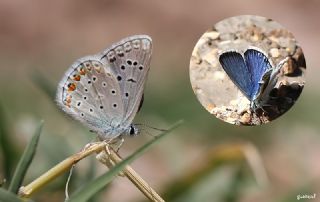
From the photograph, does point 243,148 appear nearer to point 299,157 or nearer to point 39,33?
point 299,157

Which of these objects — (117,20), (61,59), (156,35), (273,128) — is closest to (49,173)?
(273,128)

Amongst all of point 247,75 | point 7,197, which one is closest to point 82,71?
point 247,75

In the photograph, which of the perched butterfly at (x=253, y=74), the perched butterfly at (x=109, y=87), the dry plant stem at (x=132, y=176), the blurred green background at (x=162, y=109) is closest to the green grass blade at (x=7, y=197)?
the dry plant stem at (x=132, y=176)

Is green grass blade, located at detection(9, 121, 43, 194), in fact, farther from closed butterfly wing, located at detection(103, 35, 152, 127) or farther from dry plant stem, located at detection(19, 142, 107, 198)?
closed butterfly wing, located at detection(103, 35, 152, 127)

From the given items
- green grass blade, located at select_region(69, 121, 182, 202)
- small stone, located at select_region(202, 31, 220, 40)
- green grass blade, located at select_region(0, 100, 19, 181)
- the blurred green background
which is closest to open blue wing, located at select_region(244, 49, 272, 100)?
small stone, located at select_region(202, 31, 220, 40)

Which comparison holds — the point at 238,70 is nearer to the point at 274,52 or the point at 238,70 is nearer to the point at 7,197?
the point at 274,52

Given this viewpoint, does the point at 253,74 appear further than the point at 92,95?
No
